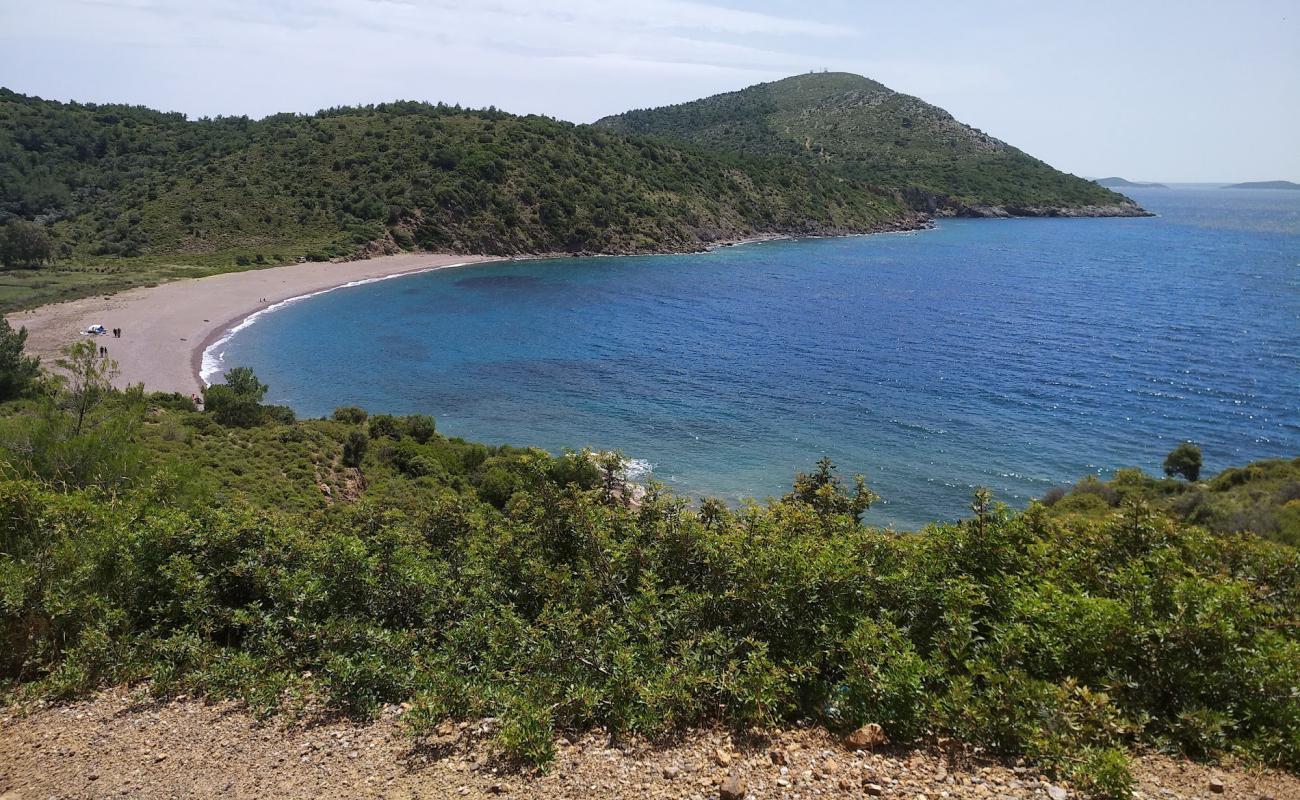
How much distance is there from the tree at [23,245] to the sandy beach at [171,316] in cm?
1943

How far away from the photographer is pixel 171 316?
202 feet

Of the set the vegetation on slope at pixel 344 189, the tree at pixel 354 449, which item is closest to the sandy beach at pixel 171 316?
the vegetation on slope at pixel 344 189

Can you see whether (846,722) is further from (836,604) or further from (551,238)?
(551,238)

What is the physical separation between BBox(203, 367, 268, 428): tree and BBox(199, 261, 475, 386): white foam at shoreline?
8.15m

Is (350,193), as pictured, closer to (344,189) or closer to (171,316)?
(344,189)

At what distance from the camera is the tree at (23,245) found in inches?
2987

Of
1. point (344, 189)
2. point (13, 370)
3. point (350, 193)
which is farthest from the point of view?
point (344, 189)

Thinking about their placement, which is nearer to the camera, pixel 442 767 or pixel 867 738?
pixel 867 738

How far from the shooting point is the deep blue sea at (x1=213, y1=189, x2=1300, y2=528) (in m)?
36.6

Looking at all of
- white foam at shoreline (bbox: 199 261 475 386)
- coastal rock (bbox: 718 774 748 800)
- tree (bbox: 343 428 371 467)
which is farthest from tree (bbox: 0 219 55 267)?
coastal rock (bbox: 718 774 748 800)

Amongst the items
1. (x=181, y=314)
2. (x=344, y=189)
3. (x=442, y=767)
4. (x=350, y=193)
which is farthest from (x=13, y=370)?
(x=344, y=189)

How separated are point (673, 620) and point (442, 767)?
323 centimetres

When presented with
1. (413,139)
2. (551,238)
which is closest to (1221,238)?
(551,238)

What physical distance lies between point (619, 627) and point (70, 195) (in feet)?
405
